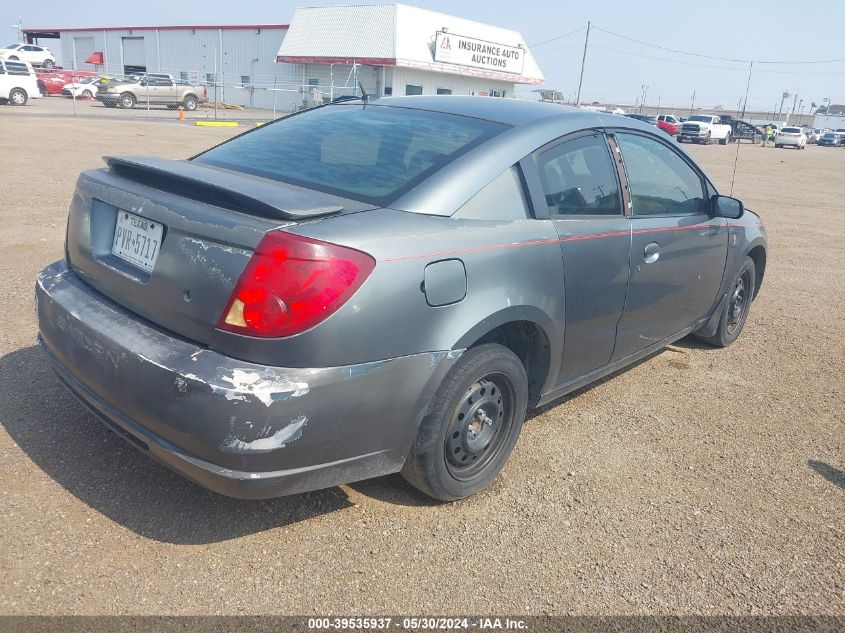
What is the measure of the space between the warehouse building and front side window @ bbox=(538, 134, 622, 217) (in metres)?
32.7

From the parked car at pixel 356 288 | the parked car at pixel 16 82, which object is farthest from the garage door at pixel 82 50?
the parked car at pixel 356 288

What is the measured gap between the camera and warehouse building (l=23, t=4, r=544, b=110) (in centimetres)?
4191

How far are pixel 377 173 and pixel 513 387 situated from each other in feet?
3.59

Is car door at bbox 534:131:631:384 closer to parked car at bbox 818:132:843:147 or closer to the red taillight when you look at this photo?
the red taillight

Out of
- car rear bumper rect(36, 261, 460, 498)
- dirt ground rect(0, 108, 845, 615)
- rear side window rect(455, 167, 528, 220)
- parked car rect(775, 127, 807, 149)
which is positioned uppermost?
rear side window rect(455, 167, 528, 220)

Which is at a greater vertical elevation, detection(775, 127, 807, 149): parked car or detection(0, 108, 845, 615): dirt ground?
detection(0, 108, 845, 615): dirt ground

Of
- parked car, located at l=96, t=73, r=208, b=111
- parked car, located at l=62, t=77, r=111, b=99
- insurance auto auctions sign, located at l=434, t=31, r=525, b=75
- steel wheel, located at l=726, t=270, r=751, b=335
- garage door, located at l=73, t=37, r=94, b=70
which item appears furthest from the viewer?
garage door, located at l=73, t=37, r=94, b=70

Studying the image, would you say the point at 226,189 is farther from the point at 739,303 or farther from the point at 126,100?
the point at 126,100

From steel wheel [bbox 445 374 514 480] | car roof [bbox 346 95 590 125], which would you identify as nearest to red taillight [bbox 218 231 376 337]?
steel wheel [bbox 445 374 514 480]

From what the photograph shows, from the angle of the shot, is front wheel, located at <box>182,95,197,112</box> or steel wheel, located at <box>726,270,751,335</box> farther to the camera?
front wheel, located at <box>182,95,197,112</box>

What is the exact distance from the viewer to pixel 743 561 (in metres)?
2.74

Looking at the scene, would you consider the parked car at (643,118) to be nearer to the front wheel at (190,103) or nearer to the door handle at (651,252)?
the door handle at (651,252)

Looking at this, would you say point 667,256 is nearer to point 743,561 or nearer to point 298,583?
point 743,561

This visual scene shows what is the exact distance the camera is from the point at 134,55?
5684cm
